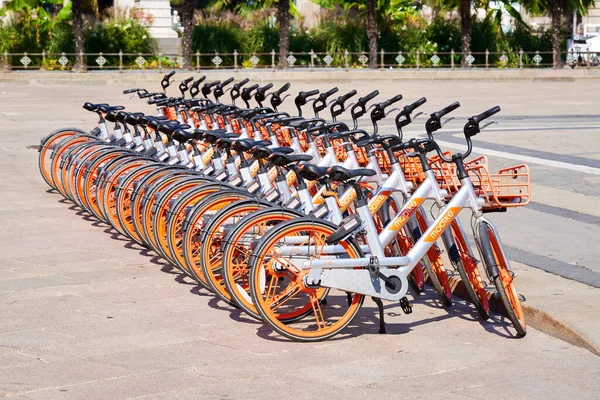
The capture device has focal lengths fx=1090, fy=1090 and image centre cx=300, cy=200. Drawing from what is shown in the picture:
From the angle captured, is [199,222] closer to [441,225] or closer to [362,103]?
[441,225]

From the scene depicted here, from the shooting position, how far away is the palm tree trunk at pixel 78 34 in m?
36.9

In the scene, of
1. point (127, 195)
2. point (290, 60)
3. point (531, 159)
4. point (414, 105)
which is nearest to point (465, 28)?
point (290, 60)

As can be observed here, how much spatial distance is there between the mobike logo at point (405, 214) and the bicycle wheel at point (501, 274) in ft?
1.22

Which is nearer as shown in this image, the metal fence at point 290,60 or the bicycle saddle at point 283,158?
the bicycle saddle at point 283,158

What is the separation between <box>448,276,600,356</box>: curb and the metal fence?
1208 inches

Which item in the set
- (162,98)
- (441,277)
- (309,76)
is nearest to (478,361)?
(441,277)

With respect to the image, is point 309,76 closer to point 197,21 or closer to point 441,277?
point 197,21

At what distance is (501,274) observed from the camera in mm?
6039

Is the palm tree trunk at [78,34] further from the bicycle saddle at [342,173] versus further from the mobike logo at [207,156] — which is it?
the bicycle saddle at [342,173]

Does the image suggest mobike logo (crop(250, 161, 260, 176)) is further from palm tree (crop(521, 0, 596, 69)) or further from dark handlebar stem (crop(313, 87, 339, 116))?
palm tree (crop(521, 0, 596, 69))

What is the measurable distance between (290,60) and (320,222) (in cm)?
3224

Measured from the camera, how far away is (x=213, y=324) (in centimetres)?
622

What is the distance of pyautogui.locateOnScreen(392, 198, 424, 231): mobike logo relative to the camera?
6.12m

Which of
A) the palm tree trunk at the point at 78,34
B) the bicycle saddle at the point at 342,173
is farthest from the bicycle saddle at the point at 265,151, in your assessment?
the palm tree trunk at the point at 78,34
